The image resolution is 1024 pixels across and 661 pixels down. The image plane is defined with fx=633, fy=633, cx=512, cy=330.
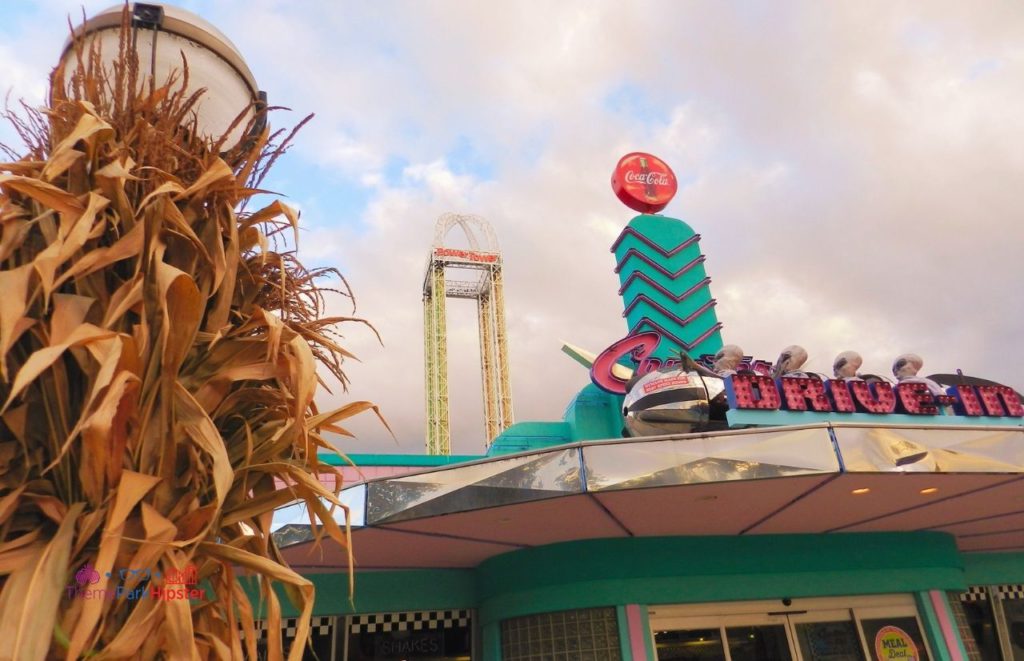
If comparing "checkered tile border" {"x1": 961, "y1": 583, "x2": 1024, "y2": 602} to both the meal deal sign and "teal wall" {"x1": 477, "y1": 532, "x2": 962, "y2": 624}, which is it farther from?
the meal deal sign

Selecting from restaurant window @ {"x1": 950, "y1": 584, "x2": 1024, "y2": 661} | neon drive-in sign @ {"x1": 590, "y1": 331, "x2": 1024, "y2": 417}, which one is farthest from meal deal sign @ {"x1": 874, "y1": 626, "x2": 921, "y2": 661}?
neon drive-in sign @ {"x1": 590, "y1": 331, "x2": 1024, "y2": 417}

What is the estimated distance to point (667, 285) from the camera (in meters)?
12.9

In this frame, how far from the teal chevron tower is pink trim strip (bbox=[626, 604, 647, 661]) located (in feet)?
16.7

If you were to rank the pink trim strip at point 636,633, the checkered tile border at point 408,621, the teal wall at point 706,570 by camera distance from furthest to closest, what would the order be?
1. the checkered tile border at point 408,621
2. the teal wall at point 706,570
3. the pink trim strip at point 636,633

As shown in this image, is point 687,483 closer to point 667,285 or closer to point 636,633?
point 636,633

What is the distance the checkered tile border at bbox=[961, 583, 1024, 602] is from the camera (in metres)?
11.3

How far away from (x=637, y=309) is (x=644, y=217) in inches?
94.0

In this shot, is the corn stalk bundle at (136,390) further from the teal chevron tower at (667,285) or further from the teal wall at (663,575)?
the teal chevron tower at (667,285)

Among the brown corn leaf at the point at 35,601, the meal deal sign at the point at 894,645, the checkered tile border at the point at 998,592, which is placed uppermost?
the checkered tile border at the point at 998,592

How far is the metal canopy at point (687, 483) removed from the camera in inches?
234

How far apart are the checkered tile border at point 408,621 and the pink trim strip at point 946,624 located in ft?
22.5

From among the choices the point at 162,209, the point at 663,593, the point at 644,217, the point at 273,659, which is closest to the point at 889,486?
the point at 663,593

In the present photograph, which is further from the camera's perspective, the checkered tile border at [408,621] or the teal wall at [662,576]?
the checkered tile border at [408,621]

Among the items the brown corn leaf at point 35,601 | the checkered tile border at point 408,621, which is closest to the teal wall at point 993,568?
the checkered tile border at point 408,621
